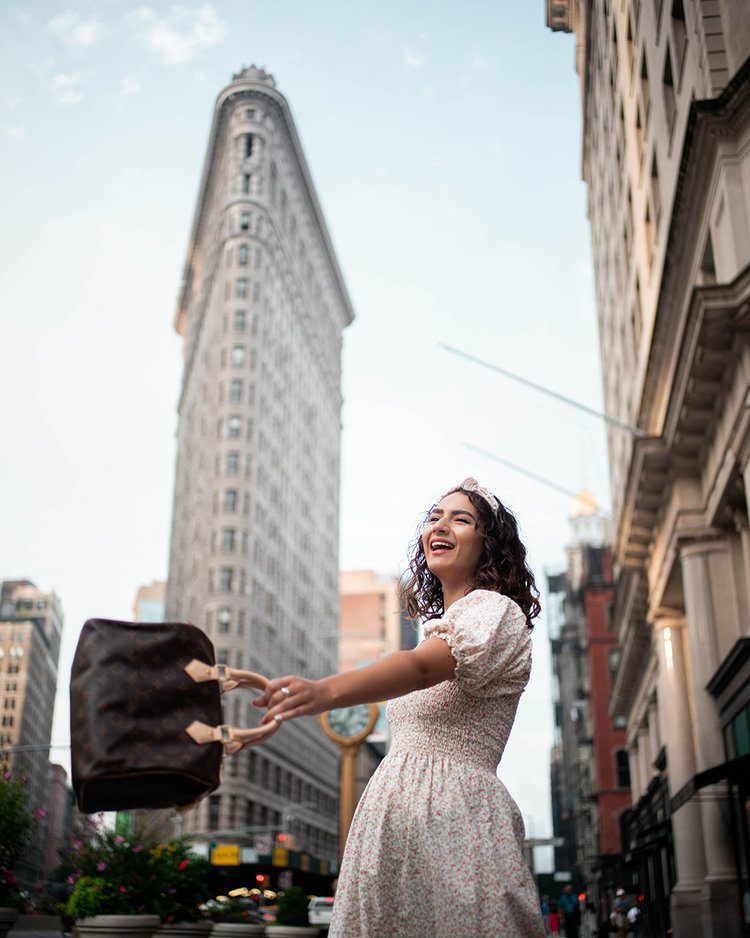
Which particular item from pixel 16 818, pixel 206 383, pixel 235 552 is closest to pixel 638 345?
pixel 16 818

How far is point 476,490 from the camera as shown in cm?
426

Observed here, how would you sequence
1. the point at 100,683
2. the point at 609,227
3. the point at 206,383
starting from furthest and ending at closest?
the point at 206,383
the point at 609,227
the point at 100,683

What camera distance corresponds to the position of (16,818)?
13.6 meters

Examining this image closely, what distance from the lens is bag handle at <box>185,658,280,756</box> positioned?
9.07 ft

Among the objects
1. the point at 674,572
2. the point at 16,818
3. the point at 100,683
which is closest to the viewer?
the point at 100,683

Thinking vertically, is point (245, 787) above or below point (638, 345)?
below

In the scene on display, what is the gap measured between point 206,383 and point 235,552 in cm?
1913

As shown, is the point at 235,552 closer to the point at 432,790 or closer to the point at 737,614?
the point at 737,614

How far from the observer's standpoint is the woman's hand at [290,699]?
2.81 m

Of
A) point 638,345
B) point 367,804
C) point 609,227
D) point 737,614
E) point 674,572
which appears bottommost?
point 367,804

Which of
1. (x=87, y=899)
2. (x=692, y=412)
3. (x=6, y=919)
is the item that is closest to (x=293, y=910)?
(x=87, y=899)

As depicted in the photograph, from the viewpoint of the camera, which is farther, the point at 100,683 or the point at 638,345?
the point at 638,345

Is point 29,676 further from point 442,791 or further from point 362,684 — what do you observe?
point 362,684

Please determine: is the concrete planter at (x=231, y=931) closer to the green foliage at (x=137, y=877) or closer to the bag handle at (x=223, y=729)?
the green foliage at (x=137, y=877)
